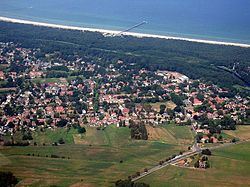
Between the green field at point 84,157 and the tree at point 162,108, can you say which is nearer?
the green field at point 84,157

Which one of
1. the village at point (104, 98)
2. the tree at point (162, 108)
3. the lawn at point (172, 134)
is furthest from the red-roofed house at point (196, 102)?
the lawn at point (172, 134)

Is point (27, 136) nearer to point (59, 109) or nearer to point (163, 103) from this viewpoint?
point (59, 109)

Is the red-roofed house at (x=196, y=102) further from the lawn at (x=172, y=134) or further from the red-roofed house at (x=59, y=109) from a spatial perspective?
the red-roofed house at (x=59, y=109)

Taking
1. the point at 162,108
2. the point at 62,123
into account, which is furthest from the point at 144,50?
the point at 62,123

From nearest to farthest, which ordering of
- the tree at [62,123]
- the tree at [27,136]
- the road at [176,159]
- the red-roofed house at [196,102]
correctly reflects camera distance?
1. the road at [176,159]
2. the tree at [27,136]
3. the tree at [62,123]
4. the red-roofed house at [196,102]

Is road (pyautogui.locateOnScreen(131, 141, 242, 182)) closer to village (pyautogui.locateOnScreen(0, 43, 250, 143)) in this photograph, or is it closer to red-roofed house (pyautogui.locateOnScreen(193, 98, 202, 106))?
village (pyautogui.locateOnScreen(0, 43, 250, 143))

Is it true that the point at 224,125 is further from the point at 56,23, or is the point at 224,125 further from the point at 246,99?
the point at 56,23
